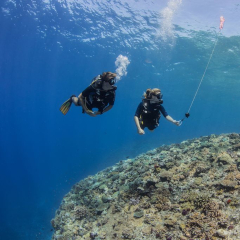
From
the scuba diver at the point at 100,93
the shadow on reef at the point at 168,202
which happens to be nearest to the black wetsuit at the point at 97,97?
the scuba diver at the point at 100,93

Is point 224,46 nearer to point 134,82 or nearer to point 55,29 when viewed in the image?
point 55,29

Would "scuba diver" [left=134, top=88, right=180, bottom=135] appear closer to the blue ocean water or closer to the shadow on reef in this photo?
the shadow on reef

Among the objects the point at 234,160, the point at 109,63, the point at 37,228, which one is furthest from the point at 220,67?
the point at 37,228

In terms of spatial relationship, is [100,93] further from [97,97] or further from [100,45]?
[100,45]

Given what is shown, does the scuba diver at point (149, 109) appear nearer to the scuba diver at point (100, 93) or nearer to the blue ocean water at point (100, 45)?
the scuba diver at point (100, 93)

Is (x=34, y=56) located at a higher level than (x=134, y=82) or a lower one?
lower

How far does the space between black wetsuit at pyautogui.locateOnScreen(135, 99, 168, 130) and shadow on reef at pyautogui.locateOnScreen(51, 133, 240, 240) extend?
7.06ft

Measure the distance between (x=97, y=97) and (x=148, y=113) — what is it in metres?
2.02

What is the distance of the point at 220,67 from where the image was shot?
35875 millimetres

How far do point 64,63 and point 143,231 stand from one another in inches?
1663

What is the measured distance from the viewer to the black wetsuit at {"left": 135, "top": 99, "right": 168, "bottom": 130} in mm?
6688

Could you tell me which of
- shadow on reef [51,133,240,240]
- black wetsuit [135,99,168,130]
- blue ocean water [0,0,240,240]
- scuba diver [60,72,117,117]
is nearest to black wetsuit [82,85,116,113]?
scuba diver [60,72,117,117]

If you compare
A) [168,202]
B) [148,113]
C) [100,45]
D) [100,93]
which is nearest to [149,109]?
[148,113]

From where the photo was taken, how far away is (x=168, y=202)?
613 cm
